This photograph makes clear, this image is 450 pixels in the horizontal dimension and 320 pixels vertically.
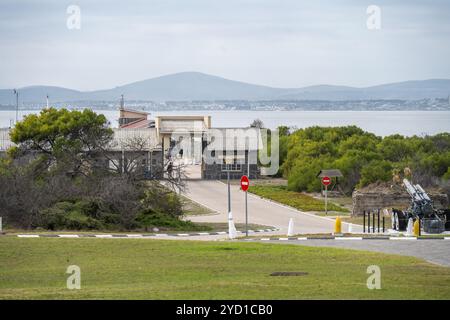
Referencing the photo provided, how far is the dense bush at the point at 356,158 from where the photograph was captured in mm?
68500

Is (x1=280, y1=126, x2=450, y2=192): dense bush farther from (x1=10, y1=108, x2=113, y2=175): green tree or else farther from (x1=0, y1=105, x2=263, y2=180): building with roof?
(x1=10, y1=108, x2=113, y2=175): green tree

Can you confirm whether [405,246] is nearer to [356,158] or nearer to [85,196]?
[85,196]

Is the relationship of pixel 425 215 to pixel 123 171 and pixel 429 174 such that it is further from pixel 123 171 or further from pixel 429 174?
pixel 429 174

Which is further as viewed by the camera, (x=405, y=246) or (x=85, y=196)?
(x=85, y=196)

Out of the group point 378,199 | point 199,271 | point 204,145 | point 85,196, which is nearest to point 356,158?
point 204,145

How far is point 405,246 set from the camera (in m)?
27.9

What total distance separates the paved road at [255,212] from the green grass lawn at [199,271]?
16.3 metres

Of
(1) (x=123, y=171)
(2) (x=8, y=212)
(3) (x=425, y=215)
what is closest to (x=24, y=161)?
(1) (x=123, y=171)

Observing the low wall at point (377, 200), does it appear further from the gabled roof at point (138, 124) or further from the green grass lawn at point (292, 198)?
the gabled roof at point (138, 124)

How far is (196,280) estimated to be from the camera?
19.6 meters

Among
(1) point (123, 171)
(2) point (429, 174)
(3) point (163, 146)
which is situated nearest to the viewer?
(1) point (123, 171)

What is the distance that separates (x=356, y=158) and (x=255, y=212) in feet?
63.2

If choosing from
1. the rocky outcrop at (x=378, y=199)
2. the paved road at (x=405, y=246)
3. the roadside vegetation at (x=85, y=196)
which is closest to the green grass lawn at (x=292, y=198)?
the rocky outcrop at (x=378, y=199)
